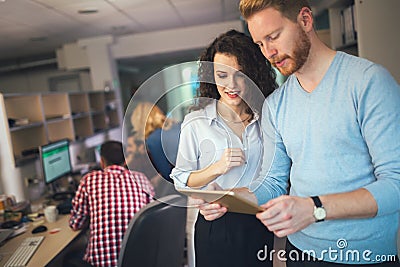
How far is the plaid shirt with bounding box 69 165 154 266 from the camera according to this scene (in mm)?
1969

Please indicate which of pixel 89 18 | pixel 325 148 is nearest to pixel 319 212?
pixel 325 148

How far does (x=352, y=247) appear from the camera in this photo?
100 cm

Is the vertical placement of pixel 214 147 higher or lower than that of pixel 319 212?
higher

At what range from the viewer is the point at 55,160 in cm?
298

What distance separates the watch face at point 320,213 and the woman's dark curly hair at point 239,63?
0.36m

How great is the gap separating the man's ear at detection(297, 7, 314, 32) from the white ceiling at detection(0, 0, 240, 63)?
163cm

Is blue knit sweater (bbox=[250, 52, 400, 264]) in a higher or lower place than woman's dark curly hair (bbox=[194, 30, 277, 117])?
lower

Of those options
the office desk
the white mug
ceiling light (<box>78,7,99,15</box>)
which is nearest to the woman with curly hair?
the office desk

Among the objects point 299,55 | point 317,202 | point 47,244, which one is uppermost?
point 299,55

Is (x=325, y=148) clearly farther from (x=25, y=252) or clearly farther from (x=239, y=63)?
(x=25, y=252)

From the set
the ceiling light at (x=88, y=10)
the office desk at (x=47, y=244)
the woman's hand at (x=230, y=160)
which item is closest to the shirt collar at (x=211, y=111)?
the woman's hand at (x=230, y=160)

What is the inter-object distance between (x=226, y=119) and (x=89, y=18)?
3.21 metres

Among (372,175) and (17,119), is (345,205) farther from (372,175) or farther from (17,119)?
(17,119)

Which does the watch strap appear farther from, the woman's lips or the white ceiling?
the white ceiling
